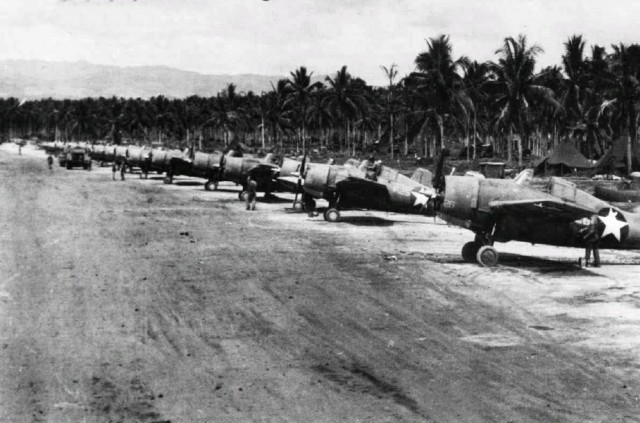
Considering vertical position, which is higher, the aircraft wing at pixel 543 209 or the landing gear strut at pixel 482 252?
the aircraft wing at pixel 543 209

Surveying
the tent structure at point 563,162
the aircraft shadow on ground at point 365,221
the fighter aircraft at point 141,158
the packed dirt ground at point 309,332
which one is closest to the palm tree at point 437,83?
the tent structure at point 563,162

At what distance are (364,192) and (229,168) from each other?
1358cm

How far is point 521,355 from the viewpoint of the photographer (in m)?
9.64

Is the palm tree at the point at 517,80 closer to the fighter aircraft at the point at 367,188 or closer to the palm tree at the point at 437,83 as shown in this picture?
the palm tree at the point at 437,83

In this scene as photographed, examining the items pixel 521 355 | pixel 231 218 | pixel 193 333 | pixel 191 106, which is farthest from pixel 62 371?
pixel 191 106

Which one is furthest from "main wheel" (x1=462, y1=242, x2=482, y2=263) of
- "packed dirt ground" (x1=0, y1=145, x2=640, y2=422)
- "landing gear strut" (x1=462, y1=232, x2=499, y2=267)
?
"packed dirt ground" (x1=0, y1=145, x2=640, y2=422)

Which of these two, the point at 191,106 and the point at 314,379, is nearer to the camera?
the point at 314,379

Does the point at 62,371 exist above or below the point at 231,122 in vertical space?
below

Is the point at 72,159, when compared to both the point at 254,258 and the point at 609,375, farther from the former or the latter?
the point at 609,375

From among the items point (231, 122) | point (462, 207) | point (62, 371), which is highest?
point (231, 122)

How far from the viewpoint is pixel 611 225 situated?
1695 cm

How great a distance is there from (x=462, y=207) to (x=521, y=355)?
25.3ft

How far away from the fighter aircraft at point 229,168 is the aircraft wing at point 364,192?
26.7 feet

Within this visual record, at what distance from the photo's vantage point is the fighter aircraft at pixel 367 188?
24938 mm
